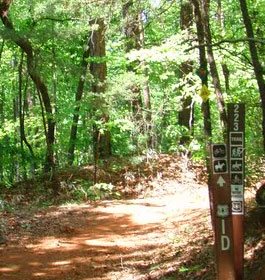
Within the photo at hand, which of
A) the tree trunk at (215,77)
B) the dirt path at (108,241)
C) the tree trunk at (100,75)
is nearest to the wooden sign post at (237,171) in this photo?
the dirt path at (108,241)

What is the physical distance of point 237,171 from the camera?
4680 mm

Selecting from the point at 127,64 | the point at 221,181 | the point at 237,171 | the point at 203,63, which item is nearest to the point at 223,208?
the point at 221,181

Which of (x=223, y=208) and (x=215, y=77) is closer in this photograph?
(x=223, y=208)

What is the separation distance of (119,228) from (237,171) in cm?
602

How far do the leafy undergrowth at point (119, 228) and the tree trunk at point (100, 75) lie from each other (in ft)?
4.84

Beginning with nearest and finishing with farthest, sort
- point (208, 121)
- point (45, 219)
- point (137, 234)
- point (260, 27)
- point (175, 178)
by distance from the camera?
point (208, 121), point (260, 27), point (137, 234), point (45, 219), point (175, 178)

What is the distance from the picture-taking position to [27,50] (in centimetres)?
1402

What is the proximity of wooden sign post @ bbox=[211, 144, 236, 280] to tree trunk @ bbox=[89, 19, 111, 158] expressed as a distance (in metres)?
9.93

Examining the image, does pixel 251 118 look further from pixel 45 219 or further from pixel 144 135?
pixel 144 135

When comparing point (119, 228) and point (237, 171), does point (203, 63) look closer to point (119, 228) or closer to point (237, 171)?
point (237, 171)

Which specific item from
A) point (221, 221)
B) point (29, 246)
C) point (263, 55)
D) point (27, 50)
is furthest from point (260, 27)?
point (27, 50)

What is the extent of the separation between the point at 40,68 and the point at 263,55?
7840mm

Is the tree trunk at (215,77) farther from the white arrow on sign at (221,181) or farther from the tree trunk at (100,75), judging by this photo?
the tree trunk at (100,75)

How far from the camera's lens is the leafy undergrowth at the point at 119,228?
7.02m
